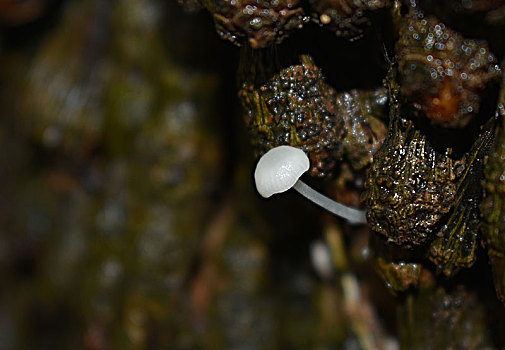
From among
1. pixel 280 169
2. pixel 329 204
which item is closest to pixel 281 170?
pixel 280 169

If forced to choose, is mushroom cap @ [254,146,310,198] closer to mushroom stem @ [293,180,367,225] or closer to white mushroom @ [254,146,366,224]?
white mushroom @ [254,146,366,224]

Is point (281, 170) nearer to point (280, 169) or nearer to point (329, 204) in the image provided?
point (280, 169)

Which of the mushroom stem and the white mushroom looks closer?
the white mushroom

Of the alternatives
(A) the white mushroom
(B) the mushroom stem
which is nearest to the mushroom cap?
(A) the white mushroom

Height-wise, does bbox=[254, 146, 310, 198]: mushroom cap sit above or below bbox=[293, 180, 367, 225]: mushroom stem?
above

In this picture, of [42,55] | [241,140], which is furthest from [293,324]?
[42,55]

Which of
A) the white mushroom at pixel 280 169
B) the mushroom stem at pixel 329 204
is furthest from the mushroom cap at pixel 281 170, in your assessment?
the mushroom stem at pixel 329 204
